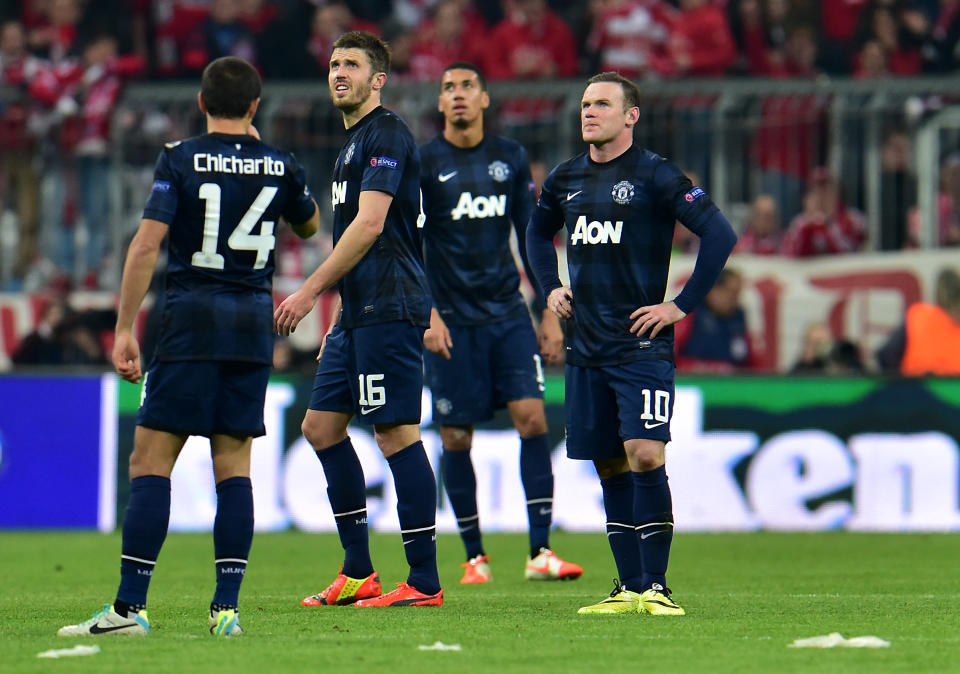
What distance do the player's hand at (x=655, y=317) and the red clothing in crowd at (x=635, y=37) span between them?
28.4 feet

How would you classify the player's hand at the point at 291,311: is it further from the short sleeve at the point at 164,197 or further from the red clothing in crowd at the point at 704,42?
the red clothing in crowd at the point at 704,42

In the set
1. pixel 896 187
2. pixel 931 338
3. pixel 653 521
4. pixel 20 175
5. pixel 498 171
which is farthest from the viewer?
pixel 20 175

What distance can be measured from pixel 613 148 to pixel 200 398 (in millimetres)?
2219

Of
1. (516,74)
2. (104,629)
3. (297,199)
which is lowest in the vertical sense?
(104,629)

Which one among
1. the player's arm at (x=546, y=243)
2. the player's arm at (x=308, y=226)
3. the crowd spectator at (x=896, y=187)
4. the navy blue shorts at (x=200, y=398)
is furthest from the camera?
the crowd spectator at (x=896, y=187)

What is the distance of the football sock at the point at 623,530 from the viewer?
7188 millimetres

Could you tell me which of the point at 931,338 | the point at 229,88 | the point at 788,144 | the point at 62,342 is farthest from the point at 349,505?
the point at 788,144

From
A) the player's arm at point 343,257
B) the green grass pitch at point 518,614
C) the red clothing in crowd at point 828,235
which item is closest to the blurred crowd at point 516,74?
the red clothing in crowd at point 828,235

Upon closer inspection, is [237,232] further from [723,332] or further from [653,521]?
[723,332]

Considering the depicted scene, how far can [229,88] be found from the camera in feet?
20.5

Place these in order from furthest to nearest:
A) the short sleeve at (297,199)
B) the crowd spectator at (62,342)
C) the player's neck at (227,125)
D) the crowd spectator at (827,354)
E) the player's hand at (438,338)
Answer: the crowd spectator at (62,342), the crowd spectator at (827,354), the player's hand at (438,338), the short sleeve at (297,199), the player's neck at (227,125)

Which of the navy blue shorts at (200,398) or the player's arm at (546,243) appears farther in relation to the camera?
the player's arm at (546,243)

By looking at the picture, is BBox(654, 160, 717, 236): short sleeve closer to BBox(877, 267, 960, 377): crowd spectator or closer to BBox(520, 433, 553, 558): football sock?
BBox(520, 433, 553, 558): football sock

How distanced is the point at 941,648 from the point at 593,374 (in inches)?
77.5
